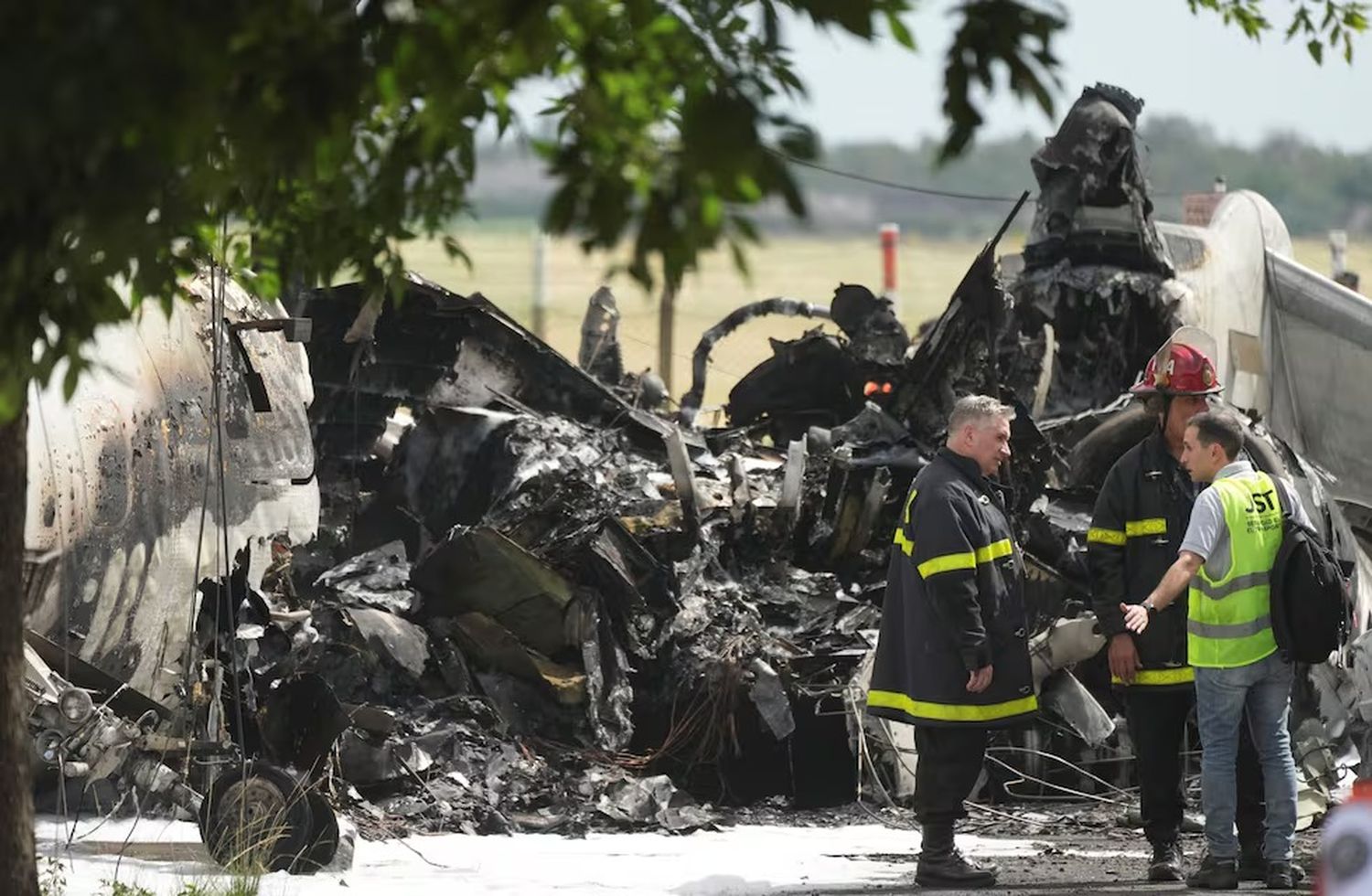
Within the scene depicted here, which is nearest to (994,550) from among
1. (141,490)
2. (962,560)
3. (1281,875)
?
(962,560)

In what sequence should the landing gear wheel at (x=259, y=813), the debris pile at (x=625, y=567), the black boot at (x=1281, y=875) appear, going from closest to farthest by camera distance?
the black boot at (x=1281, y=875)
the landing gear wheel at (x=259, y=813)
the debris pile at (x=625, y=567)

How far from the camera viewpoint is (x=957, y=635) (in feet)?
24.9

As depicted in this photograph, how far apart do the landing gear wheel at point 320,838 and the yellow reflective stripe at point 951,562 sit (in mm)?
2459

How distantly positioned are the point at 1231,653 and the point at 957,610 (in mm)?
1010

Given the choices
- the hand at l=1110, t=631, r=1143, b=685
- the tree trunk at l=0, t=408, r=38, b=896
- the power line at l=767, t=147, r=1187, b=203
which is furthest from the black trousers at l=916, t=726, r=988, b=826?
the power line at l=767, t=147, r=1187, b=203

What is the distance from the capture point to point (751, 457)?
545 inches

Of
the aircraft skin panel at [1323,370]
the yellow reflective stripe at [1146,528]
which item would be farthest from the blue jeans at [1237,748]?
the aircraft skin panel at [1323,370]

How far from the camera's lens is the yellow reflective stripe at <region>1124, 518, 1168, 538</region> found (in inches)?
312

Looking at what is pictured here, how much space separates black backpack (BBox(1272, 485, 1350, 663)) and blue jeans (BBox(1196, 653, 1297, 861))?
12 cm

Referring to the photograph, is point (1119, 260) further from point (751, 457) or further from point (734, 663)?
point (734, 663)

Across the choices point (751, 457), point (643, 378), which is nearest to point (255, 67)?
point (751, 457)

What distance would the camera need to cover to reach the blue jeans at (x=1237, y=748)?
7500 millimetres

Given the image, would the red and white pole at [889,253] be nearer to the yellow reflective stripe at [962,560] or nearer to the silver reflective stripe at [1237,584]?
the yellow reflective stripe at [962,560]

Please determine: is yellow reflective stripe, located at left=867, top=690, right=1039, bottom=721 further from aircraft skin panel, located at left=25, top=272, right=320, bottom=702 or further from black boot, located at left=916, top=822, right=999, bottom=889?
aircraft skin panel, located at left=25, top=272, right=320, bottom=702
